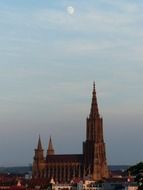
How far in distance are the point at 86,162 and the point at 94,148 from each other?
4846mm

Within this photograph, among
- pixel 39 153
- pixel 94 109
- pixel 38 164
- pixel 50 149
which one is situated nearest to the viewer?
pixel 94 109

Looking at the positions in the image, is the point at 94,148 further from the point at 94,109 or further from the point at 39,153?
the point at 39,153

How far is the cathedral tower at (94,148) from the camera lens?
559ft

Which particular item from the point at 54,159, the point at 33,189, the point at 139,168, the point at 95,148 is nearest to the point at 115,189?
the point at 33,189

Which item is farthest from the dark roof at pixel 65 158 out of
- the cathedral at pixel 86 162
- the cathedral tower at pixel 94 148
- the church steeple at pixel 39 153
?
the cathedral tower at pixel 94 148

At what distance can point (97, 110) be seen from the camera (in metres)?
173

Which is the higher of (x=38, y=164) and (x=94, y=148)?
(x=94, y=148)

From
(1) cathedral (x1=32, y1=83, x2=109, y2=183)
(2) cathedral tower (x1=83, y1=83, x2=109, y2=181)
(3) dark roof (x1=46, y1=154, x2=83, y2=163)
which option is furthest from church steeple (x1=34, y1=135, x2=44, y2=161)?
(2) cathedral tower (x1=83, y1=83, x2=109, y2=181)

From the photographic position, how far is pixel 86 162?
173250 mm

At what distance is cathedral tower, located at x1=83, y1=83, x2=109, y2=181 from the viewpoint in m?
170

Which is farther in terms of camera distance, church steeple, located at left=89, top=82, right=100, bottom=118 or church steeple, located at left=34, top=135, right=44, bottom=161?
church steeple, located at left=34, top=135, right=44, bottom=161

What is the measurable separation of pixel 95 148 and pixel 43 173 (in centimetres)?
1597

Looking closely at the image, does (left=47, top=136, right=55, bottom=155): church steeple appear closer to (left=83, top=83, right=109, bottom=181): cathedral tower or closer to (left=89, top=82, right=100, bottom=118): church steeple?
(left=83, top=83, right=109, bottom=181): cathedral tower

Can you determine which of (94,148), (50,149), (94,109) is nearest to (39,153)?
(50,149)
